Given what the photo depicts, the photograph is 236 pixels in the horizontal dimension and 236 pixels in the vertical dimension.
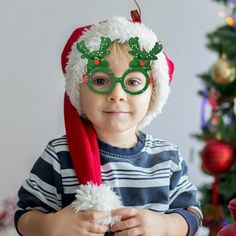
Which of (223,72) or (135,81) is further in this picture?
(135,81)

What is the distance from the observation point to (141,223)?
1.09 m

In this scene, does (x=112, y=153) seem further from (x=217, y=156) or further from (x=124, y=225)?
(x=217, y=156)

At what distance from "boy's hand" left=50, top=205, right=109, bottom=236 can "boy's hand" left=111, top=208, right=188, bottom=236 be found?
29 millimetres

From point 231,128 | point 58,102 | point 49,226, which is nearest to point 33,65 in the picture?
point 58,102

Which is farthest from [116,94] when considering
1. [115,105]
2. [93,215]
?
[93,215]

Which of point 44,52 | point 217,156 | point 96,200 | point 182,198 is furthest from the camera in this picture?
point 44,52

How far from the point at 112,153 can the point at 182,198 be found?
19 cm

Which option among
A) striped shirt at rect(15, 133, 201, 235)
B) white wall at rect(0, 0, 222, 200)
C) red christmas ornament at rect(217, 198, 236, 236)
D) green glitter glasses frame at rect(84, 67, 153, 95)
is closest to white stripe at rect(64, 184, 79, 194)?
striped shirt at rect(15, 133, 201, 235)

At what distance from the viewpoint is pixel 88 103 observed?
1.12 metres

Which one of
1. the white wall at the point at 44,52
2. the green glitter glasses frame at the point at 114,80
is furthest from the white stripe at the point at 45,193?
the white wall at the point at 44,52

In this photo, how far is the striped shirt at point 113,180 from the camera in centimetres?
115

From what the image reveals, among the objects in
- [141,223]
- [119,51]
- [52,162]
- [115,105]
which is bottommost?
[141,223]

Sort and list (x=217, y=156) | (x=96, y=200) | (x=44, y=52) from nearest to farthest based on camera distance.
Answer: (x=217, y=156)
(x=96, y=200)
(x=44, y=52)

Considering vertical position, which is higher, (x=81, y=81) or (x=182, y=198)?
(x=81, y=81)
